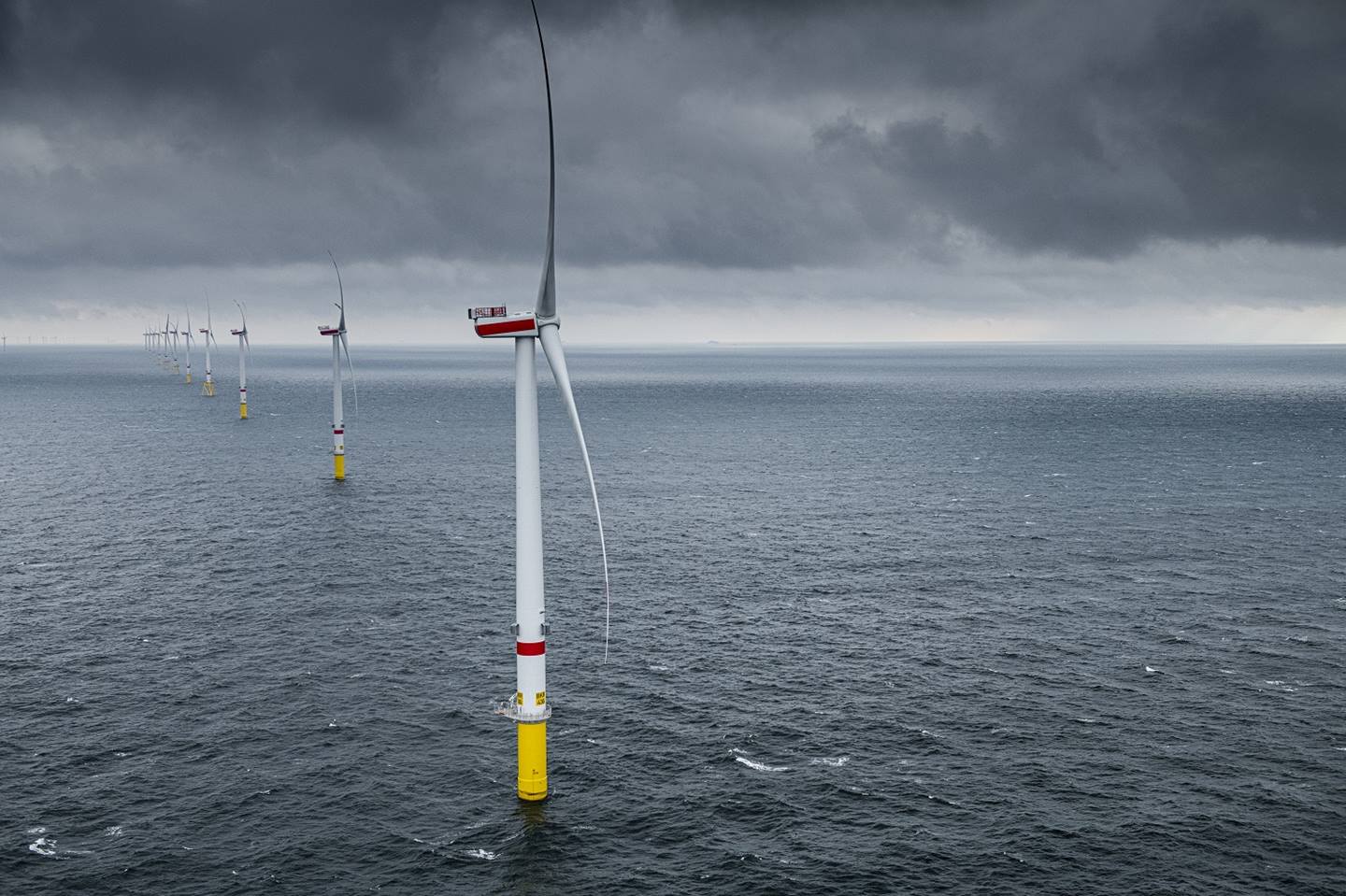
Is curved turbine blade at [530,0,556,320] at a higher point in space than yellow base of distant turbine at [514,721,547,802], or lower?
higher

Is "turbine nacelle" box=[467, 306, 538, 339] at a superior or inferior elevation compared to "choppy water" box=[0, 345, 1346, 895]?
superior

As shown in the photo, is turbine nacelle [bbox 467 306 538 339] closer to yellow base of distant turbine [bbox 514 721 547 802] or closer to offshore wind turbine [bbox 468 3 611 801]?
offshore wind turbine [bbox 468 3 611 801]

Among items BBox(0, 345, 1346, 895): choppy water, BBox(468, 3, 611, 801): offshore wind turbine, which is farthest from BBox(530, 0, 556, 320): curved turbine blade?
BBox(0, 345, 1346, 895): choppy water

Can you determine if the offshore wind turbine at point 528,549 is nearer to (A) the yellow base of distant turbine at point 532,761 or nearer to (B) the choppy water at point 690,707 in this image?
(A) the yellow base of distant turbine at point 532,761

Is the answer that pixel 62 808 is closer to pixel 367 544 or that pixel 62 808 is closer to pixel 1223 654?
pixel 367 544

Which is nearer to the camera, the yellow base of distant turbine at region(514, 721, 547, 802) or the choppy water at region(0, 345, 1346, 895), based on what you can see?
the choppy water at region(0, 345, 1346, 895)

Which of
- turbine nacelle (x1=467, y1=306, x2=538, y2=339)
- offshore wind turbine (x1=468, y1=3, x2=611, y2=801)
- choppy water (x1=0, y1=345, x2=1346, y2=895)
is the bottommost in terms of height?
choppy water (x1=0, y1=345, x2=1346, y2=895)

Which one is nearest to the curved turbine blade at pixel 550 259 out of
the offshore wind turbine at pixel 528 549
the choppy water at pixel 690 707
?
the offshore wind turbine at pixel 528 549

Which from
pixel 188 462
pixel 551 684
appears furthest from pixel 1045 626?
pixel 188 462

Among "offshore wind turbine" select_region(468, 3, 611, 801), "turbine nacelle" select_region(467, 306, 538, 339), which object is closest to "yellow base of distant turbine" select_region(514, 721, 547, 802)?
"offshore wind turbine" select_region(468, 3, 611, 801)

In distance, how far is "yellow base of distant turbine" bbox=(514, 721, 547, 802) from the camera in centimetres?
5978

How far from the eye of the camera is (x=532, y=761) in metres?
60.2

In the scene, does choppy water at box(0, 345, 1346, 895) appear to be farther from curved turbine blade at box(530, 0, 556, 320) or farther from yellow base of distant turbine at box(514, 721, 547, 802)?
curved turbine blade at box(530, 0, 556, 320)

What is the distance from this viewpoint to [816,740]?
68.6m
